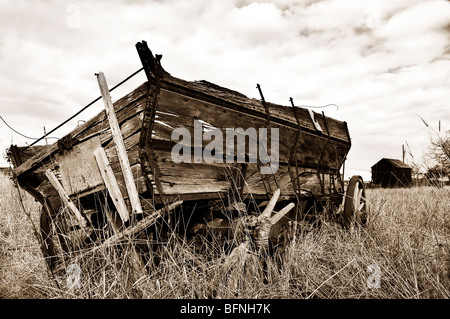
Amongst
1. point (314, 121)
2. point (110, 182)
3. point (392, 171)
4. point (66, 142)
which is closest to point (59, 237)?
point (66, 142)

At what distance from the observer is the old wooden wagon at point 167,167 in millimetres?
2510

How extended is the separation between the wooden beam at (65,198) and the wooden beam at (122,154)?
770mm

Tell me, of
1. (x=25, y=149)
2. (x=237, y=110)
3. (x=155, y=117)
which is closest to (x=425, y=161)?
(x=237, y=110)

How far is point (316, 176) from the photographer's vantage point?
4.60 metres

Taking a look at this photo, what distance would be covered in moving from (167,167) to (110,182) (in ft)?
1.69

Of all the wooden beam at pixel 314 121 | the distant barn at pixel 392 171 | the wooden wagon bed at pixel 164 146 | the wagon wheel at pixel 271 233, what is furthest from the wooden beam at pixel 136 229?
the distant barn at pixel 392 171

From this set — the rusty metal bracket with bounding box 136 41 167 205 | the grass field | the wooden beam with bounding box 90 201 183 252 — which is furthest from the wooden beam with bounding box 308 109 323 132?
the wooden beam with bounding box 90 201 183 252

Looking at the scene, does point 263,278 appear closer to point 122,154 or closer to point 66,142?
point 122,154

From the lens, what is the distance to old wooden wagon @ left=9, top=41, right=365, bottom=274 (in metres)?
2.51

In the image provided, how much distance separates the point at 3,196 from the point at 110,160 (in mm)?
5492

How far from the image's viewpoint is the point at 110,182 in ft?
8.63

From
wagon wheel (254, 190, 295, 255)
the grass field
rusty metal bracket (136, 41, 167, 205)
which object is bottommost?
the grass field

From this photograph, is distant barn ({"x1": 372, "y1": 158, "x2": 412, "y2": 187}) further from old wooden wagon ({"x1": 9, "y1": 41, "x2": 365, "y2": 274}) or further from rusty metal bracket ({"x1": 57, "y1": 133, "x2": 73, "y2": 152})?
rusty metal bracket ({"x1": 57, "y1": 133, "x2": 73, "y2": 152})
